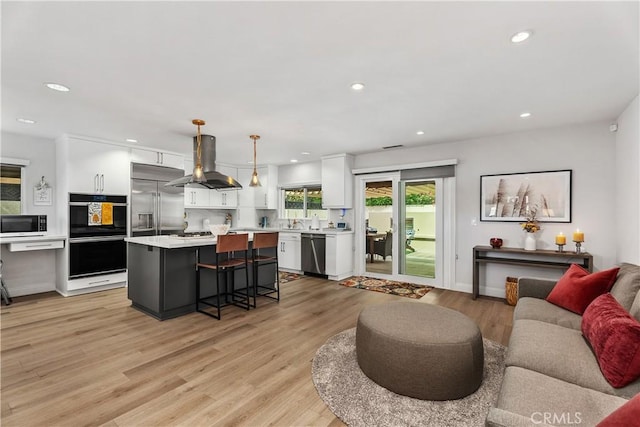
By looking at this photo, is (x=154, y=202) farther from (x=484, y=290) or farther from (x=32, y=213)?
(x=484, y=290)

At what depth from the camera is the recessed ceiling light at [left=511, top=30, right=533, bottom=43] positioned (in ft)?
6.55

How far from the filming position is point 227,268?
3.81m

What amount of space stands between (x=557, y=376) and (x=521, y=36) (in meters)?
2.15

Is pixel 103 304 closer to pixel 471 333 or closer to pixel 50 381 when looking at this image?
pixel 50 381

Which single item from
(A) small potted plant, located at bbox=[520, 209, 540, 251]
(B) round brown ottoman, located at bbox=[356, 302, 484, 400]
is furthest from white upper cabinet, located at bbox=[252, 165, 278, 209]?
(B) round brown ottoman, located at bbox=[356, 302, 484, 400]

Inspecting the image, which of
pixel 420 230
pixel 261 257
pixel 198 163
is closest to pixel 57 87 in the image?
pixel 198 163

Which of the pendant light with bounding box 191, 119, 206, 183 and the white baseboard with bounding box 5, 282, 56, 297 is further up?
the pendant light with bounding box 191, 119, 206, 183

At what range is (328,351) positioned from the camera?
9.00ft

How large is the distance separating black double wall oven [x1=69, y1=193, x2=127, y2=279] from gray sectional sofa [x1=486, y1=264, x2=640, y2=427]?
5.51 m

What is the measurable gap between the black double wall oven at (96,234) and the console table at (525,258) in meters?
5.73

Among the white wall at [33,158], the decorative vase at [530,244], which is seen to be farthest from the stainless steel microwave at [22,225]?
the decorative vase at [530,244]

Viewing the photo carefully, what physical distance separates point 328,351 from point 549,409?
1.77 metres

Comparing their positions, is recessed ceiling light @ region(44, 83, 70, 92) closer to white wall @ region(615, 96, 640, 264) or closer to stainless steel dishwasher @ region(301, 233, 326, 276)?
stainless steel dishwasher @ region(301, 233, 326, 276)

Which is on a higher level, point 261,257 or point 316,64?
point 316,64
